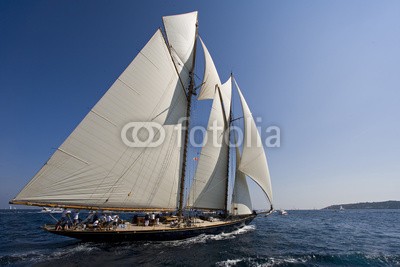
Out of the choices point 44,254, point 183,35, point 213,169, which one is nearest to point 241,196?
point 213,169

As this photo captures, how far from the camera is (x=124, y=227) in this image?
20203 mm

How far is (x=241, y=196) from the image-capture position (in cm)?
3319

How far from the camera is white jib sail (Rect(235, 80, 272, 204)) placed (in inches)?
1261

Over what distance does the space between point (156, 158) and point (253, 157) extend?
14820 millimetres

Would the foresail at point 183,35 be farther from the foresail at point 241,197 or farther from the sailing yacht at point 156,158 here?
the foresail at point 241,197

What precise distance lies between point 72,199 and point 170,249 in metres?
9.24

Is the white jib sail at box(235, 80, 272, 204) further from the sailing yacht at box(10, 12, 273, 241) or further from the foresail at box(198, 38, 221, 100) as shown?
the foresail at box(198, 38, 221, 100)

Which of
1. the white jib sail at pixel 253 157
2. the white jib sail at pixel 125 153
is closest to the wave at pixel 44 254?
the white jib sail at pixel 125 153

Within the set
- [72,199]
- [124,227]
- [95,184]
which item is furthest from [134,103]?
[124,227]

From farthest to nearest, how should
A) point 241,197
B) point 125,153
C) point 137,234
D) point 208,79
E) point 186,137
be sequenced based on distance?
point 241,197 → point 208,79 → point 186,137 → point 125,153 → point 137,234

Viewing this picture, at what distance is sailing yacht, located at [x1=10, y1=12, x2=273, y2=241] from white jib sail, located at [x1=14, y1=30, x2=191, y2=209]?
0.08m

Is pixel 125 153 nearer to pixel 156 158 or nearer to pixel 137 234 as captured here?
pixel 156 158

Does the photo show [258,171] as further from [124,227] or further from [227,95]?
[124,227]

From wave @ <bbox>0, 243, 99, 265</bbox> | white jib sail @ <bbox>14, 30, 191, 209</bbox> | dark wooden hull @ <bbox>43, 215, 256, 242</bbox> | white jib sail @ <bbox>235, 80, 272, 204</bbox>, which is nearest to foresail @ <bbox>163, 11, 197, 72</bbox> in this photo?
white jib sail @ <bbox>14, 30, 191, 209</bbox>
